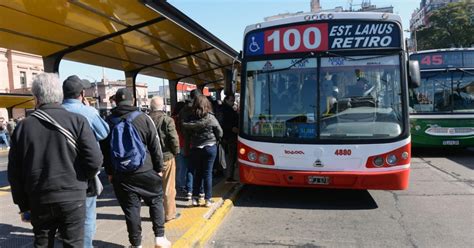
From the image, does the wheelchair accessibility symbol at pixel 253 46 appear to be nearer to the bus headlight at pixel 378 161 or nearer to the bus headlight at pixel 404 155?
the bus headlight at pixel 378 161

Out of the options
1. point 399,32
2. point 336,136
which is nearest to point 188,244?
point 336,136

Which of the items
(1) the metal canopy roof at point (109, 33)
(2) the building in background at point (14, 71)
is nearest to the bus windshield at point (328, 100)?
(1) the metal canopy roof at point (109, 33)

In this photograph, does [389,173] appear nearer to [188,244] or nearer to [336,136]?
[336,136]

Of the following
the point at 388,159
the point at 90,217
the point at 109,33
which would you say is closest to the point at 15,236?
the point at 90,217

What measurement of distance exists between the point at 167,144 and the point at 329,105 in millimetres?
2650

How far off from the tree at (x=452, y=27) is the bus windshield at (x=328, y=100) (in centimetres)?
4706

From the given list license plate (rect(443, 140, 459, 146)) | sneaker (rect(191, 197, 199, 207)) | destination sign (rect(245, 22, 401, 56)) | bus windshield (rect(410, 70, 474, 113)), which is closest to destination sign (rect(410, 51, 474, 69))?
bus windshield (rect(410, 70, 474, 113))

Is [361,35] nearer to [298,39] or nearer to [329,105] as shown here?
[298,39]

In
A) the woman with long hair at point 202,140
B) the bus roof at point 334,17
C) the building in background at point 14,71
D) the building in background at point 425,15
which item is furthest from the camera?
the building in background at point 425,15

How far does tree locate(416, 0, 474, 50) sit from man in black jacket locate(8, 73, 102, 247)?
170ft

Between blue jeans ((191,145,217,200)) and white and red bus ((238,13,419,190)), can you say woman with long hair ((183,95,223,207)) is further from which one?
white and red bus ((238,13,419,190))

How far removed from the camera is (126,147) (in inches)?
163

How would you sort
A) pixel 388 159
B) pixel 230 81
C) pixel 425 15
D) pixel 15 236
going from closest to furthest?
1. pixel 15 236
2. pixel 388 159
3. pixel 230 81
4. pixel 425 15

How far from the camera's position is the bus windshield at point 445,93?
38.6 ft
